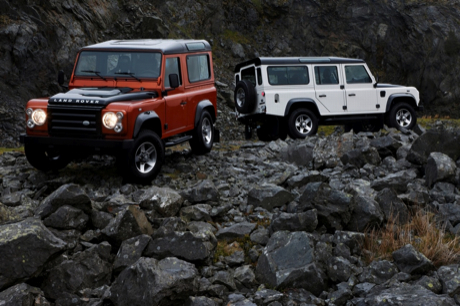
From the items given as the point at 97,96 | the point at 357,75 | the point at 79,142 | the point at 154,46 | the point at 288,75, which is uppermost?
the point at 154,46

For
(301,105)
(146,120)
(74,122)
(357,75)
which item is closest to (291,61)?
(301,105)

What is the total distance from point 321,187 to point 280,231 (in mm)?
1152

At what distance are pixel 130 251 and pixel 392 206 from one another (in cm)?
369

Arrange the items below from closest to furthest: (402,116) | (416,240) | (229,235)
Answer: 1. (416,240)
2. (229,235)
3. (402,116)

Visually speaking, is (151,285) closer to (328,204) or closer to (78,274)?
(78,274)

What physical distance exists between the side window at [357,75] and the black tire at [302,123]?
1.66m

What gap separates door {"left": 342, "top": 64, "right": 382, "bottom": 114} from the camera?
15102 millimetres

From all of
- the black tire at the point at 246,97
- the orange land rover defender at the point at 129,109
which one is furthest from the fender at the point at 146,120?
the black tire at the point at 246,97

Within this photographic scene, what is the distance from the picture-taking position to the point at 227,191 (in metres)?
8.71

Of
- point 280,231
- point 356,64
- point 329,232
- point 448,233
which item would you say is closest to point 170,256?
point 280,231

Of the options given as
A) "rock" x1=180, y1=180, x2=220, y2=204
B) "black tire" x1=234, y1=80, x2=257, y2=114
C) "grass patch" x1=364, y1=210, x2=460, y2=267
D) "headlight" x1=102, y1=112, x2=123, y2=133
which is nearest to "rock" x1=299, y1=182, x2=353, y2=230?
"grass patch" x1=364, y1=210, x2=460, y2=267

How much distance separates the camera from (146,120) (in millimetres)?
8992

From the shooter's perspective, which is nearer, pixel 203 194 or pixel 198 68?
pixel 203 194

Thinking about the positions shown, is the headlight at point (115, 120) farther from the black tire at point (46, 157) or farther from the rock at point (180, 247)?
the rock at point (180, 247)
